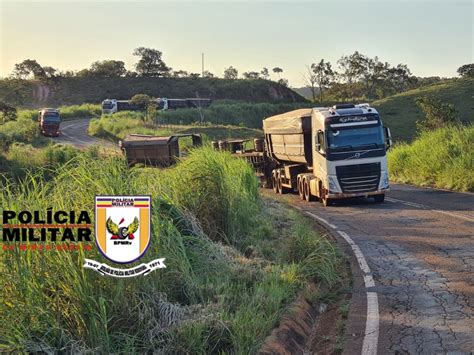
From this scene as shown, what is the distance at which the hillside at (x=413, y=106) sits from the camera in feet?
212

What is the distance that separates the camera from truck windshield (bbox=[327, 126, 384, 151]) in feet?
62.7

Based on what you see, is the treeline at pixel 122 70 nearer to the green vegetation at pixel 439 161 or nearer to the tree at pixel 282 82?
the tree at pixel 282 82

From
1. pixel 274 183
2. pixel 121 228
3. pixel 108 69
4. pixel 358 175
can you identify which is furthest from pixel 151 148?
pixel 108 69

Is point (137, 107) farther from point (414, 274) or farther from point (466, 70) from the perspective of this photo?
point (414, 274)

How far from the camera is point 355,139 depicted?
19.2m

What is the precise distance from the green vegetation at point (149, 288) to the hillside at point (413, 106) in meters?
52.9

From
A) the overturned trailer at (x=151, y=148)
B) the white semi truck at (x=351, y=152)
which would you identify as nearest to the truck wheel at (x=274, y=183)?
the overturned trailer at (x=151, y=148)

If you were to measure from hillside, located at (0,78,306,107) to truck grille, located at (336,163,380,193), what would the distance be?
94715 mm

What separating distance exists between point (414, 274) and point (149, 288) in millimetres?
5031

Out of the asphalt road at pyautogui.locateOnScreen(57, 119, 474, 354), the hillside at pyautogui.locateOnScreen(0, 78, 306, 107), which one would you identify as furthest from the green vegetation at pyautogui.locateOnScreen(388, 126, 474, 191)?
the hillside at pyautogui.locateOnScreen(0, 78, 306, 107)

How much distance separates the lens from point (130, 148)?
2603 cm

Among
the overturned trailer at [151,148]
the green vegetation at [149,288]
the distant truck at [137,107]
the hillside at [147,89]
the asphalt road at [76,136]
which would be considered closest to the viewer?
the green vegetation at [149,288]

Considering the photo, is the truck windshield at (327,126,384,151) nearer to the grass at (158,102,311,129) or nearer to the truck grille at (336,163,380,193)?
the truck grille at (336,163,380,193)

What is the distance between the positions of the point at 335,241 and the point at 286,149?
454 inches
